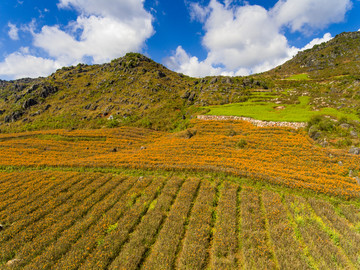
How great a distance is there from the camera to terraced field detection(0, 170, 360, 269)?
38.3 ft

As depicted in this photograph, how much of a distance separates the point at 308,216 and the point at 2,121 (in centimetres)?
13689

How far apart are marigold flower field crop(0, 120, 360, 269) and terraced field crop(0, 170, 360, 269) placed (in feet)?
0.28

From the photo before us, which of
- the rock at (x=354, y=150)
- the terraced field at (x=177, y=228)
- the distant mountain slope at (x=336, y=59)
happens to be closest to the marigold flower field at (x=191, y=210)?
the terraced field at (x=177, y=228)

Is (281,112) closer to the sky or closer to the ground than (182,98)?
closer to the ground

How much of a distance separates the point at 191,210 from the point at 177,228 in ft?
9.74

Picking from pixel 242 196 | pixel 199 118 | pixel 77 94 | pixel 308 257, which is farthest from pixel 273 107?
pixel 77 94

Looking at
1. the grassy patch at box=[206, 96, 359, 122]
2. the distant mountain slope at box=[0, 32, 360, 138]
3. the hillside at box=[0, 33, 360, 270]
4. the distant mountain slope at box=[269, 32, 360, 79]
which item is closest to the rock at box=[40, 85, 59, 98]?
the distant mountain slope at box=[0, 32, 360, 138]

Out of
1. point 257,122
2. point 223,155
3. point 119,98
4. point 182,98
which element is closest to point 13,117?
point 119,98

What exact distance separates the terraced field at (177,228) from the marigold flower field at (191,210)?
9cm

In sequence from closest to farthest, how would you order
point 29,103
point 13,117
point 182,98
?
point 182,98 → point 13,117 → point 29,103

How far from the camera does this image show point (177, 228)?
1465cm

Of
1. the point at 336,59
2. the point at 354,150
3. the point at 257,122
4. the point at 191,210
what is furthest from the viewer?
the point at 336,59

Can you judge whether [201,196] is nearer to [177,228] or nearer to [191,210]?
[191,210]

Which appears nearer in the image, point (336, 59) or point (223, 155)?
point (223, 155)
